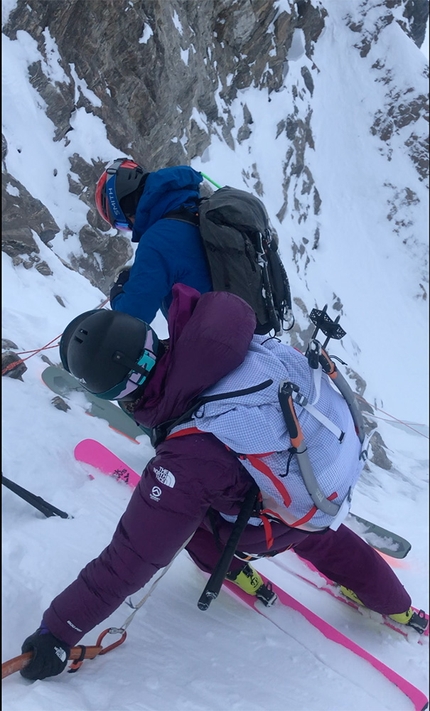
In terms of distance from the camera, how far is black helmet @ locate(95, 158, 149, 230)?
9.60ft

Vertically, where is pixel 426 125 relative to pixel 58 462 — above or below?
above

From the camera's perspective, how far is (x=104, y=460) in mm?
2998

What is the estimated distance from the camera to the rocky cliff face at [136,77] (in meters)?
8.87

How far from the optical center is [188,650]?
1.96 m

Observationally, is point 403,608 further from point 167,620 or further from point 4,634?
point 4,634

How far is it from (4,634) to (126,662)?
1.40 feet

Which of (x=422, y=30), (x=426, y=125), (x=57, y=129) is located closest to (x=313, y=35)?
(x=426, y=125)

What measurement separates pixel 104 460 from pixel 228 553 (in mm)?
1343

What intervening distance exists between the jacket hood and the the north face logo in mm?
187

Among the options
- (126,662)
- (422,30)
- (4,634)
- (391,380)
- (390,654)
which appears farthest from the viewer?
(422,30)

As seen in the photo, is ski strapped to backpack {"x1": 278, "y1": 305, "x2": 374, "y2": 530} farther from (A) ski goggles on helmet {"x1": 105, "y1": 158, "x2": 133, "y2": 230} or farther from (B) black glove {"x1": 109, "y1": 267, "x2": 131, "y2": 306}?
(A) ski goggles on helmet {"x1": 105, "y1": 158, "x2": 133, "y2": 230}

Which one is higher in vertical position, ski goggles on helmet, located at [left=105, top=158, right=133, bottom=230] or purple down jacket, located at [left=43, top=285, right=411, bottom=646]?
ski goggles on helmet, located at [left=105, top=158, right=133, bottom=230]

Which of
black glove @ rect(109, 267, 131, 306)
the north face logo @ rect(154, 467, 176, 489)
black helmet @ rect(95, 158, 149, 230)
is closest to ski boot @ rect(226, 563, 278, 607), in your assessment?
the north face logo @ rect(154, 467, 176, 489)

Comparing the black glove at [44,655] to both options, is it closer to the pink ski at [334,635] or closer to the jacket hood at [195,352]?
the jacket hood at [195,352]
